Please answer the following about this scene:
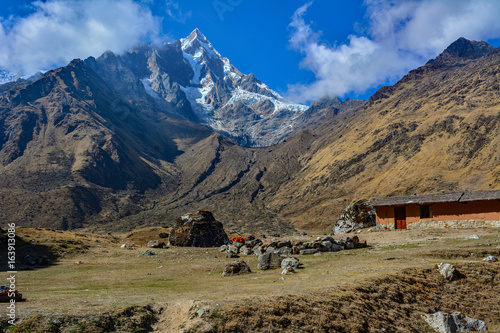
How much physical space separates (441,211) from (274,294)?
32.3 meters

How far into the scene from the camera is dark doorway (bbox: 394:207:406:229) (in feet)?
130

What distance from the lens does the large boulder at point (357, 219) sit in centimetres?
4578

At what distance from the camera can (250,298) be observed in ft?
37.5

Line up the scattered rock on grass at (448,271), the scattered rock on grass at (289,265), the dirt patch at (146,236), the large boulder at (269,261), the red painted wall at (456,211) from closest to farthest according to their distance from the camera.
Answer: the scattered rock on grass at (448,271)
the scattered rock on grass at (289,265)
the large boulder at (269,261)
the red painted wall at (456,211)
the dirt patch at (146,236)

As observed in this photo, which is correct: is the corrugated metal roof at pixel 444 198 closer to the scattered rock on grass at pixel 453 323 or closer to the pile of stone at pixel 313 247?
the pile of stone at pixel 313 247

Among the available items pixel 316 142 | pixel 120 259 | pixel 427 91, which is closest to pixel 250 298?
pixel 120 259

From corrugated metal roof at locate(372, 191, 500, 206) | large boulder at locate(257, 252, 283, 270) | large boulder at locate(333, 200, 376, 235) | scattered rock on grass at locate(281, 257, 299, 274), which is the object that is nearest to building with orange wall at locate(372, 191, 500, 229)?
corrugated metal roof at locate(372, 191, 500, 206)

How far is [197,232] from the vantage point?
44.0 meters

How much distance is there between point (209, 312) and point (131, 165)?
168 m

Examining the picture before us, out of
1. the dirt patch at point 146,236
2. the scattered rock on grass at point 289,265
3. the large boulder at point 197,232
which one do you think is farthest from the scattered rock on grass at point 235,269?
the dirt patch at point 146,236

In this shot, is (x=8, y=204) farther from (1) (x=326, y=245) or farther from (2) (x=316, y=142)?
(2) (x=316, y=142)

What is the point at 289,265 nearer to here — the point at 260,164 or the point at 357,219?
the point at 357,219

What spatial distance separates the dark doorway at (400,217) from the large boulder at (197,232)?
75.0ft

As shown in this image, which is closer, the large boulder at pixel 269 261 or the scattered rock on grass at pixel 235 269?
the scattered rock on grass at pixel 235 269
